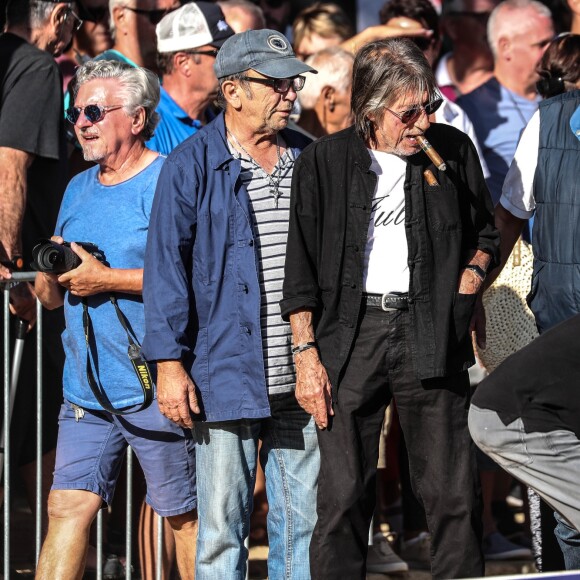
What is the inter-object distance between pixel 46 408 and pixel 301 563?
174 centimetres

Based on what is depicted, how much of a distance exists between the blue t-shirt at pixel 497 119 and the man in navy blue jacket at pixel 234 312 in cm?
220

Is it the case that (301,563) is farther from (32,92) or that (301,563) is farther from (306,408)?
(32,92)

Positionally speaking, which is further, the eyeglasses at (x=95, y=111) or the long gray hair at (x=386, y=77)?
the eyeglasses at (x=95, y=111)

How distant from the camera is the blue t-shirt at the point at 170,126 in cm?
555

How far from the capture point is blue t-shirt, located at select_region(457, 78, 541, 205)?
6422 millimetres

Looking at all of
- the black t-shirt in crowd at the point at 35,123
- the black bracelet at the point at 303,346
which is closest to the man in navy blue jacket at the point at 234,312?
the black bracelet at the point at 303,346

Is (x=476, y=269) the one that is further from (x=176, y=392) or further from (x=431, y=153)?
(x=176, y=392)

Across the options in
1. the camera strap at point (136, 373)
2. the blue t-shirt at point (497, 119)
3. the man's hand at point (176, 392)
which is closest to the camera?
the man's hand at point (176, 392)

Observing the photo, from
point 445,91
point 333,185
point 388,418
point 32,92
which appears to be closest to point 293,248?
point 333,185

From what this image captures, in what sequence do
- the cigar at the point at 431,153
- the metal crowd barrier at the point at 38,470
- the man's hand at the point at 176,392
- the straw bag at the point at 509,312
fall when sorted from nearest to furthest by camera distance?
the cigar at the point at 431,153, the man's hand at the point at 176,392, the metal crowd barrier at the point at 38,470, the straw bag at the point at 509,312

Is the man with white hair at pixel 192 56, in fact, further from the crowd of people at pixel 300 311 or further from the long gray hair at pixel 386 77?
the long gray hair at pixel 386 77

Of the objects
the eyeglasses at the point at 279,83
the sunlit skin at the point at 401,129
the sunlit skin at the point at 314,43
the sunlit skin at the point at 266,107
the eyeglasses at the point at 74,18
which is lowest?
the sunlit skin at the point at 401,129

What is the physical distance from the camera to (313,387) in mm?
4203

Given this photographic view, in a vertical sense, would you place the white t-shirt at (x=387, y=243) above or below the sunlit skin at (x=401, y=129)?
below
